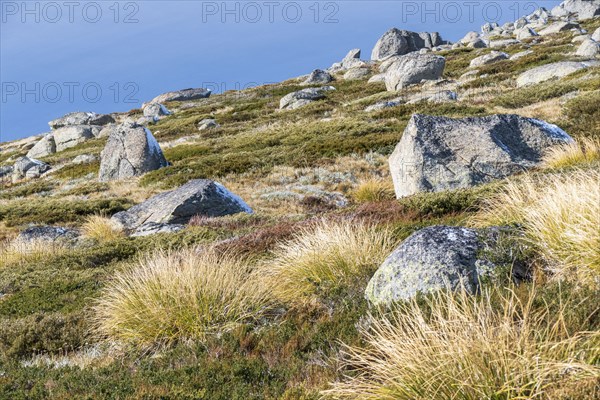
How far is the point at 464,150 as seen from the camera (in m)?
16.8

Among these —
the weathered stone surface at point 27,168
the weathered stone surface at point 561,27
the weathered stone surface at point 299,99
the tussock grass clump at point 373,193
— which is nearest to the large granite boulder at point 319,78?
the weathered stone surface at point 299,99

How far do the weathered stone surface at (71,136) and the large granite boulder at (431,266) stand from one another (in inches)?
2489

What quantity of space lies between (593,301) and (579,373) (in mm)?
1336

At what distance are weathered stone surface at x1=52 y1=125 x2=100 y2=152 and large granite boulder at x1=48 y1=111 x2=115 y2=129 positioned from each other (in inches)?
504

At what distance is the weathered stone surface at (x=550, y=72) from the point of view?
42062 mm

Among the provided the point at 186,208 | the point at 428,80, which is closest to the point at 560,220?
the point at 186,208

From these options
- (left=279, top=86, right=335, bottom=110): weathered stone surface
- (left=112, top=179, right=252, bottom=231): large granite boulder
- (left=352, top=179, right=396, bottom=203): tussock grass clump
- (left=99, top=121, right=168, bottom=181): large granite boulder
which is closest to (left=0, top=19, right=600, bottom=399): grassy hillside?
(left=112, top=179, right=252, bottom=231): large granite boulder

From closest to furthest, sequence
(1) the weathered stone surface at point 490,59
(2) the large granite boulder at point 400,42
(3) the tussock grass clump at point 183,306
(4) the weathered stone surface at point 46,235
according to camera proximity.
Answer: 1. (3) the tussock grass clump at point 183,306
2. (4) the weathered stone surface at point 46,235
3. (1) the weathered stone surface at point 490,59
4. (2) the large granite boulder at point 400,42

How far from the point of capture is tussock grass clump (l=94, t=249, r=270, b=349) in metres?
6.45

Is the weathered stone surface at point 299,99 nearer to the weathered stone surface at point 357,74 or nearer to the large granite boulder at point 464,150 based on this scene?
the weathered stone surface at point 357,74

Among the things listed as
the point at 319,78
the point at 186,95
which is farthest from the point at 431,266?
the point at 186,95

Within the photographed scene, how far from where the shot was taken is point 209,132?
4641 centimetres

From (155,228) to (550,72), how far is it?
127 feet

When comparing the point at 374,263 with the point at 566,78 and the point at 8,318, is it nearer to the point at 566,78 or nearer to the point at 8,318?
the point at 8,318
